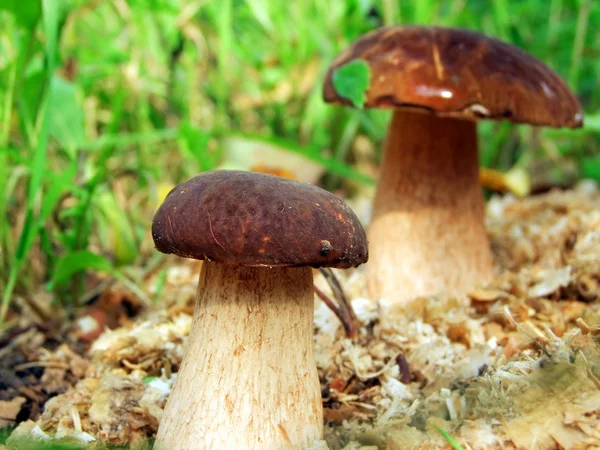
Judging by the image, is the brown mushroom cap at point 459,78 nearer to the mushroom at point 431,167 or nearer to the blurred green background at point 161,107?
the mushroom at point 431,167

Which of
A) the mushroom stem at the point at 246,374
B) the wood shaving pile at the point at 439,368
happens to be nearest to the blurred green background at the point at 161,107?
the wood shaving pile at the point at 439,368

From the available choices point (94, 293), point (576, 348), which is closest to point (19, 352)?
point (94, 293)

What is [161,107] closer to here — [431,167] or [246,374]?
[431,167]

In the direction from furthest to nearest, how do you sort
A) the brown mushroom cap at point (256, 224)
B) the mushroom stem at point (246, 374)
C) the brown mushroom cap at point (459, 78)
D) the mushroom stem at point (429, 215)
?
the mushroom stem at point (429, 215), the brown mushroom cap at point (459, 78), the mushroom stem at point (246, 374), the brown mushroom cap at point (256, 224)

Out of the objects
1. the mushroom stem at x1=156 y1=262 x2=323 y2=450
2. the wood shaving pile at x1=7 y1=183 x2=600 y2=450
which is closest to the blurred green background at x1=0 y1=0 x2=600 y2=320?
the wood shaving pile at x1=7 y1=183 x2=600 y2=450

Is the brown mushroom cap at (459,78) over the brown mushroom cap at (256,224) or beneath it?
over

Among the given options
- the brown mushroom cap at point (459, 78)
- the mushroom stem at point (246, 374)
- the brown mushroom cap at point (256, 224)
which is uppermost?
the brown mushroom cap at point (459, 78)

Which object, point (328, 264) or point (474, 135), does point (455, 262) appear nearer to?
point (474, 135)
